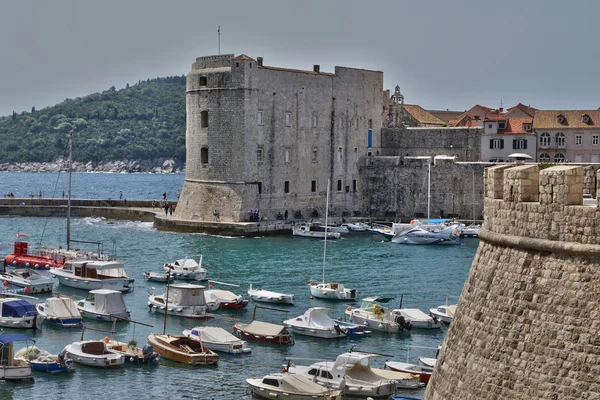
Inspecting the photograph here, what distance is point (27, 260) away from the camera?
144 feet

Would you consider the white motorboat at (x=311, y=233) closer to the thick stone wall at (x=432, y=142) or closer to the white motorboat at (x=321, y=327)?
the thick stone wall at (x=432, y=142)

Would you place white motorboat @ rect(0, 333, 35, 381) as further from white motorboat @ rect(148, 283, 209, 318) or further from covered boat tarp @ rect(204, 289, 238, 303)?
covered boat tarp @ rect(204, 289, 238, 303)

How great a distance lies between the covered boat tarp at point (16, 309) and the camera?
32.1 m

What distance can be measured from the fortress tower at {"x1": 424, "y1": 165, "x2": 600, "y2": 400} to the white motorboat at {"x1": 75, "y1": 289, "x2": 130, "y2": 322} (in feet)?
81.7

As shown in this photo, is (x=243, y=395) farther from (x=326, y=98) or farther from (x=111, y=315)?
(x=326, y=98)

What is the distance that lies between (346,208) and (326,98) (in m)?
7.15

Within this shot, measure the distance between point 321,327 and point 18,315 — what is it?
30.4 feet

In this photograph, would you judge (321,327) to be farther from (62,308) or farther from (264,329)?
(62,308)

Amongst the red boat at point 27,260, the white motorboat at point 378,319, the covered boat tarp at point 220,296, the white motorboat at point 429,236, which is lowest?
the white motorboat at point 378,319

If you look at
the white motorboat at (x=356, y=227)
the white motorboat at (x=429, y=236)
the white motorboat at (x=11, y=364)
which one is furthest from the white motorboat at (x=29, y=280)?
the white motorboat at (x=356, y=227)

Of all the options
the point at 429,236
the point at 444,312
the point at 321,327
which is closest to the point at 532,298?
the point at 321,327

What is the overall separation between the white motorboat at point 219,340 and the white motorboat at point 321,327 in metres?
2.43

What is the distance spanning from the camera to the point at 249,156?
2317 inches

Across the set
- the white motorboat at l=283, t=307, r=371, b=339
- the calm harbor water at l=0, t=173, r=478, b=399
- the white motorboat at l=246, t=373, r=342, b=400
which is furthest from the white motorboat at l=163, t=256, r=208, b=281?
the white motorboat at l=246, t=373, r=342, b=400
